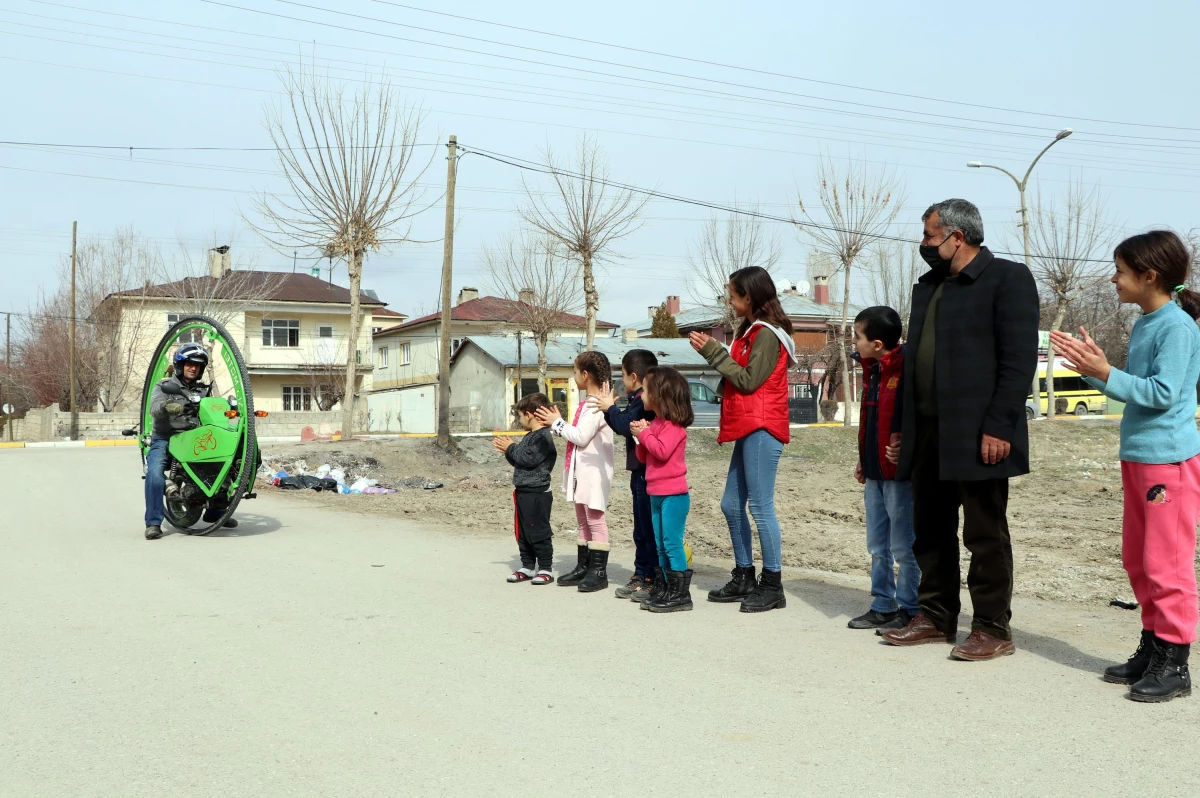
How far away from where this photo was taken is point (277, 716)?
424 centimetres

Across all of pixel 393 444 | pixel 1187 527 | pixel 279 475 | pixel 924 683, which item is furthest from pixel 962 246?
pixel 393 444

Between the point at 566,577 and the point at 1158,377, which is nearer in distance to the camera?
the point at 1158,377

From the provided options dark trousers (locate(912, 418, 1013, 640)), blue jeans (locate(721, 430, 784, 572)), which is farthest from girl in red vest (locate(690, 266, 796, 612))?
dark trousers (locate(912, 418, 1013, 640))

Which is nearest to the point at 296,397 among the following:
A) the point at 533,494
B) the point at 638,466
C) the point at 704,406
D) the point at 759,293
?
the point at 704,406

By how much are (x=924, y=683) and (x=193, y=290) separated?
50444mm

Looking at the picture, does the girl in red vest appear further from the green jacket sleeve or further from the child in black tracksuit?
the child in black tracksuit

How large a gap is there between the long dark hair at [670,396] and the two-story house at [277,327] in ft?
156

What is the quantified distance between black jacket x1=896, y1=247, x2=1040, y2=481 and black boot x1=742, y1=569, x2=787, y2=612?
1708 millimetres

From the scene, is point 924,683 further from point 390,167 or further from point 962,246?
point 390,167

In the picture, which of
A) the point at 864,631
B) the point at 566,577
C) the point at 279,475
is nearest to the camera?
the point at 864,631

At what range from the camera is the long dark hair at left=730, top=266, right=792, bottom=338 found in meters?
6.39

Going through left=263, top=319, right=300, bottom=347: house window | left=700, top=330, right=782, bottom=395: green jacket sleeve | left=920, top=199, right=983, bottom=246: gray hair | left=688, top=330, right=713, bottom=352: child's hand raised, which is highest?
left=263, top=319, right=300, bottom=347: house window

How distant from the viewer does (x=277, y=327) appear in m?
56.5

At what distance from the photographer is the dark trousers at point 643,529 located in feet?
22.8
